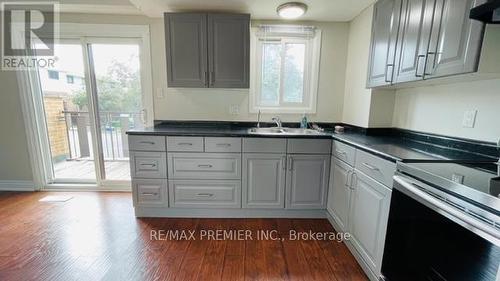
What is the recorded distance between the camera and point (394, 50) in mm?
1745

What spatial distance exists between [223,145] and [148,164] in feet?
2.63

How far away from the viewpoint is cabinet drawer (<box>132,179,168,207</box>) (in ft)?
7.63

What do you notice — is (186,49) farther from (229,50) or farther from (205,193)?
(205,193)

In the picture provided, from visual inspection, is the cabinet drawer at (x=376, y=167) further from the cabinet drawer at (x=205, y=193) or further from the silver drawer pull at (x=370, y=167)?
the cabinet drawer at (x=205, y=193)

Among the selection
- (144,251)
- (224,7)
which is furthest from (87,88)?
(144,251)

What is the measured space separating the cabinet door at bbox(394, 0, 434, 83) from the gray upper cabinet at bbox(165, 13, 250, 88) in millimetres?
1367

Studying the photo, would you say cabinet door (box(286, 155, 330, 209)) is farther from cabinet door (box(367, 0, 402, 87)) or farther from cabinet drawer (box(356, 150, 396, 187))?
cabinet door (box(367, 0, 402, 87))

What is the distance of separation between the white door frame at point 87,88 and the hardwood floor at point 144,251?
58 cm

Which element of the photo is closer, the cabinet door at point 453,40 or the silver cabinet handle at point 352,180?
the cabinet door at point 453,40

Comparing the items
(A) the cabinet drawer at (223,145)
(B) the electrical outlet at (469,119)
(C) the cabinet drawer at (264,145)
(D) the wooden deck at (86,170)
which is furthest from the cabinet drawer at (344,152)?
(D) the wooden deck at (86,170)

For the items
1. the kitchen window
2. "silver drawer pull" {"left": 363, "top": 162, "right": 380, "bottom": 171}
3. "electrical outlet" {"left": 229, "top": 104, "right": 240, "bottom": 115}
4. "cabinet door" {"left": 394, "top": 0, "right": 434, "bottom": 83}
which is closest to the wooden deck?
"electrical outlet" {"left": 229, "top": 104, "right": 240, "bottom": 115}

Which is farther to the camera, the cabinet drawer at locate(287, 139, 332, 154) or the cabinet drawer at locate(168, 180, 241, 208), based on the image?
the cabinet drawer at locate(168, 180, 241, 208)

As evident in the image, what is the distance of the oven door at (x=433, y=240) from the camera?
0.80 meters

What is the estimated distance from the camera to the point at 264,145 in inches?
88.0
